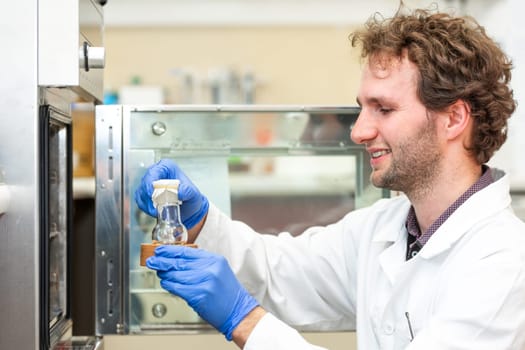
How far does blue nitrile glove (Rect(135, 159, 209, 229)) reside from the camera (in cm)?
126

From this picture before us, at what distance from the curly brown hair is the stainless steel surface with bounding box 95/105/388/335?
211 millimetres

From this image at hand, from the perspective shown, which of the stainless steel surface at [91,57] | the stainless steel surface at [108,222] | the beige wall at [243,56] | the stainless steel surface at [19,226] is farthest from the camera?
the beige wall at [243,56]

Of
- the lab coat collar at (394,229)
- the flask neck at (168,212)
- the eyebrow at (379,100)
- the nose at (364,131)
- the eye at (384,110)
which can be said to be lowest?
the lab coat collar at (394,229)

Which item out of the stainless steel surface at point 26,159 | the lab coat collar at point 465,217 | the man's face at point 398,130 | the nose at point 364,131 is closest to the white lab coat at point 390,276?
the lab coat collar at point 465,217

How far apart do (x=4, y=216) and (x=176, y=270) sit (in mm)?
302

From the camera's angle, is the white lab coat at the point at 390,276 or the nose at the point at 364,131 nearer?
the white lab coat at the point at 390,276

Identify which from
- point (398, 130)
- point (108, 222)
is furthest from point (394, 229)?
point (108, 222)

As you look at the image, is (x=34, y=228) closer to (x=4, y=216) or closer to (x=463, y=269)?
(x=4, y=216)

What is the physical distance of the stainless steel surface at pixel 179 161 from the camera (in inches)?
54.6

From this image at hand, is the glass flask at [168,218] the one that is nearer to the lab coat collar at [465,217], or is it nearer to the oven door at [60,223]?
the oven door at [60,223]

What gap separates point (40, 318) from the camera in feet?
3.58

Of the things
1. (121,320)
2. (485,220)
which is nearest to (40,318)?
(121,320)

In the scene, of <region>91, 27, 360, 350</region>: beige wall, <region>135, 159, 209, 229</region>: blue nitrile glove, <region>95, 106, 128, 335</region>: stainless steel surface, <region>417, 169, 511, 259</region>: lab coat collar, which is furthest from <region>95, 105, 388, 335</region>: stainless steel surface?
<region>91, 27, 360, 350</region>: beige wall

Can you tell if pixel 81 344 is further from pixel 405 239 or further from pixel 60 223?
pixel 405 239
